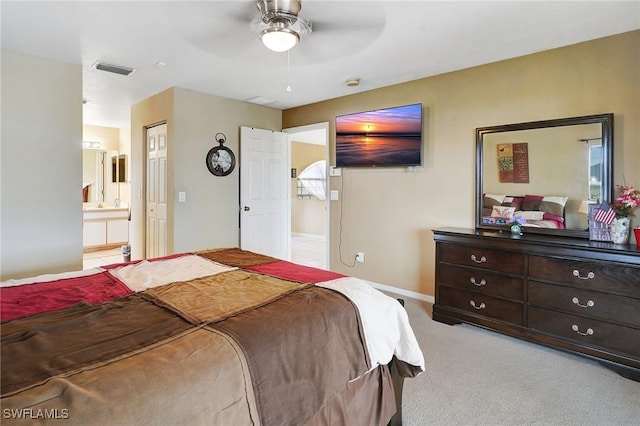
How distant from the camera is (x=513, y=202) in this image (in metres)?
3.12

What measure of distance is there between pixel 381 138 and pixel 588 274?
2366 mm

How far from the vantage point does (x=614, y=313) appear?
90.8 inches

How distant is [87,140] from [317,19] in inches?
238

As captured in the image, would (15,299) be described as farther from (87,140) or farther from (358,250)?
(87,140)

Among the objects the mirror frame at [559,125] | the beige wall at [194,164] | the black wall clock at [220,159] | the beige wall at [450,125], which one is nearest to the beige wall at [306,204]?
the beige wall at [450,125]

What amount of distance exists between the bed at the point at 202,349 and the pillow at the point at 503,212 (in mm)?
1995

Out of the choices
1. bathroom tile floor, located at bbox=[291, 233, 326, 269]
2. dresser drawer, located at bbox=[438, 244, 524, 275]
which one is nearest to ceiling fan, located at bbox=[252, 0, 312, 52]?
dresser drawer, located at bbox=[438, 244, 524, 275]

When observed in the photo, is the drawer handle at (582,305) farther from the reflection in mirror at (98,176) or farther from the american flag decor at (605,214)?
the reflection in mirror at (98,176)

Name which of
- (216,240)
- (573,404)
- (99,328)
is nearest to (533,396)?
(573,404)

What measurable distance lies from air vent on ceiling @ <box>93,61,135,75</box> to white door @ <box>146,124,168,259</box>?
818 mm

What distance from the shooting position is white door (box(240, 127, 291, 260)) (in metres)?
4.63

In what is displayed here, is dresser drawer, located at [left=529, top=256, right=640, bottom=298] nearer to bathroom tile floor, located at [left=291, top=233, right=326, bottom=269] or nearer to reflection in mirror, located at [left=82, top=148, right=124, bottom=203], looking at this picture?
bathroom tile floor, located at [left=291, top=233, right=326, bottom=269]

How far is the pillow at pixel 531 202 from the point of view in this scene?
118 inches

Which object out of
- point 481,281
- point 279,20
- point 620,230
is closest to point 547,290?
point 481,281
